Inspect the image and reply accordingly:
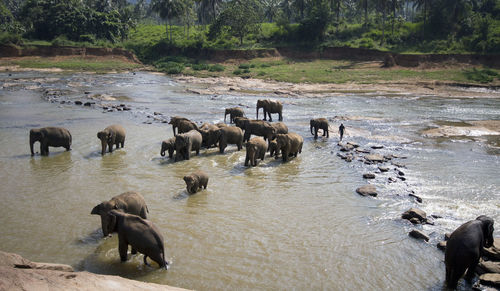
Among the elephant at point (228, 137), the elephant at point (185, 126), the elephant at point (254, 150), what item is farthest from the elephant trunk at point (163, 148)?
the elephant at point (254, 150)

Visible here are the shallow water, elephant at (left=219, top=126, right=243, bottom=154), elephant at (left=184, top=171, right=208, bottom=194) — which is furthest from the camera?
elephant at (left=219, top=126, right=243, bottom=154)

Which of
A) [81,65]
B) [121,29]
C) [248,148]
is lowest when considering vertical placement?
[248,148]

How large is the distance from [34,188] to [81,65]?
5137 centimetres

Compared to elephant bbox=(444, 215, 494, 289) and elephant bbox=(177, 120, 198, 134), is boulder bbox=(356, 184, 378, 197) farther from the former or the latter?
elephant bbox=(177, 120, 198, 134)

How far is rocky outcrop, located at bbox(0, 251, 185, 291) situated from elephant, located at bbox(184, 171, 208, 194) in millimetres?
5126

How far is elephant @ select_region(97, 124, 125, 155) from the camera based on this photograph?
53.2ft

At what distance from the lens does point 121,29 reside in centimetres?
7631

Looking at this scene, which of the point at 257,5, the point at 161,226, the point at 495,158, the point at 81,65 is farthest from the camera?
the point at 257,5

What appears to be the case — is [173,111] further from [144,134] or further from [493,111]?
[493,111]

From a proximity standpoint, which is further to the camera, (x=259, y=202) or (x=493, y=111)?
(x=493, y=111)

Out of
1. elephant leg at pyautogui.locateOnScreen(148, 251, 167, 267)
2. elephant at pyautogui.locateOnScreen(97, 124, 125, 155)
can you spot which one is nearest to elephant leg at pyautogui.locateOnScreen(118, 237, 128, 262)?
elephant leg at pyautogui.locateOnScreen(148, 251, 167, 267)

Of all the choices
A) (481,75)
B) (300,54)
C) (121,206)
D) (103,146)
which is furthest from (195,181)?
(300,54)

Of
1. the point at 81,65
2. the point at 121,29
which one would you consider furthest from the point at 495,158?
the point at 121,29

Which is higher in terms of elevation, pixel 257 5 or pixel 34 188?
pixel 257 5
